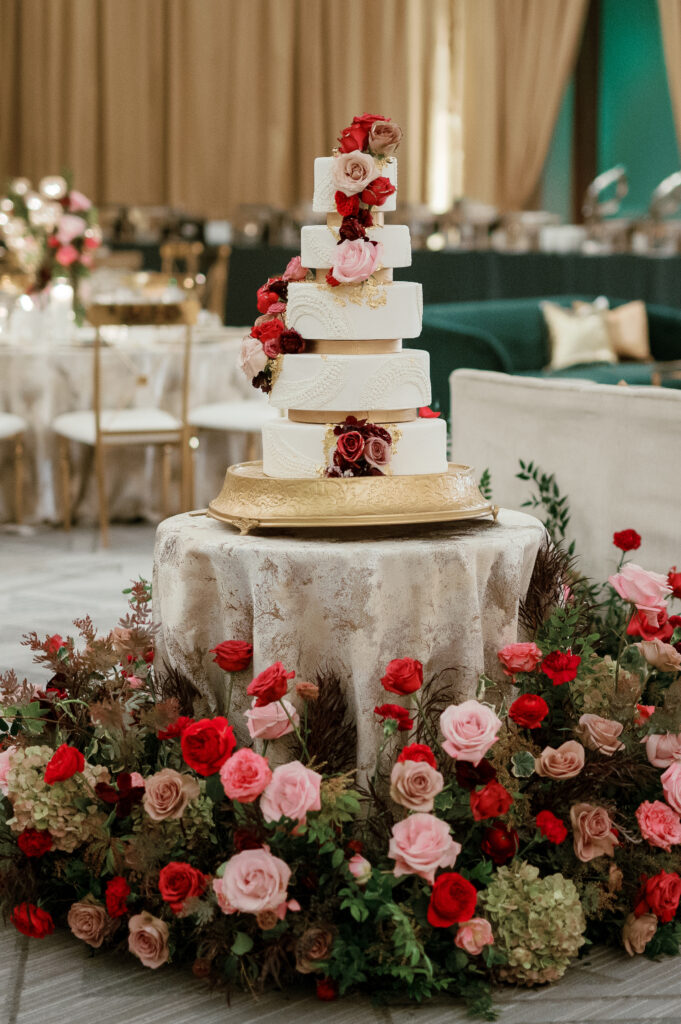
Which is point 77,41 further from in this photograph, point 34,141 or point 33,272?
point 33,272

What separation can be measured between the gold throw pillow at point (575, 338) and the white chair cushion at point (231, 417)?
195 cm

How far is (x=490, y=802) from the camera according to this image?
81.2 inches

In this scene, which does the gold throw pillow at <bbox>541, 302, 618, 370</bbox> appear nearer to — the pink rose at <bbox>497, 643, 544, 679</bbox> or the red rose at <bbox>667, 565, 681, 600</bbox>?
the red rose at <bbox>667, 565, 681, 600</bbox>

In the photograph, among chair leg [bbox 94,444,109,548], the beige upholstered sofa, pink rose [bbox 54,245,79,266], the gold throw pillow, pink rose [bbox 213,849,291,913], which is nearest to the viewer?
pink rose [bbox 213,849,291,913]

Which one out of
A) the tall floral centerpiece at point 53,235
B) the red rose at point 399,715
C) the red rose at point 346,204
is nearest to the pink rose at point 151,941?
the red rose at point 399,715

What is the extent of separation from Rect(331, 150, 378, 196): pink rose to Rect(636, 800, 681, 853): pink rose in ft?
3.87

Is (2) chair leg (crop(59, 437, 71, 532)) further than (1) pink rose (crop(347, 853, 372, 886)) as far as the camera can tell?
Yes

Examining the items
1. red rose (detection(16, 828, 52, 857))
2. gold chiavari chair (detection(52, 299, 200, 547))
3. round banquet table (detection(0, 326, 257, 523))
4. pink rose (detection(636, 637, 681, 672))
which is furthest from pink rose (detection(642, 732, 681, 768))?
round banquet table (detection(0, 326, 257, 523))

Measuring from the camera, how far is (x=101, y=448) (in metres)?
5.52

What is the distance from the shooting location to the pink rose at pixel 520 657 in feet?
7.29

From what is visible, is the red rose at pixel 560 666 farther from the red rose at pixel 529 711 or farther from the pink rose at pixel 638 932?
the pink rose at pixel 638 932

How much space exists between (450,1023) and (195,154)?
395 inches

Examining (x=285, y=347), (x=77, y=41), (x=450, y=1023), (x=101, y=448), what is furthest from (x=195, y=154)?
(x=450, y=1023)

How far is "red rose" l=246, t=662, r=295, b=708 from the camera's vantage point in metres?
2.09
